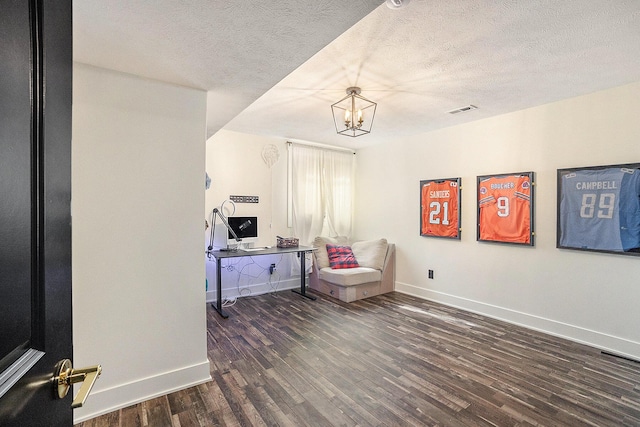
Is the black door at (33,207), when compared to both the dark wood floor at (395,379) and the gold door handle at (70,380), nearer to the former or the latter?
the gold door handle at (70,380)

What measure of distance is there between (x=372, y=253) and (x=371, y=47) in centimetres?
329

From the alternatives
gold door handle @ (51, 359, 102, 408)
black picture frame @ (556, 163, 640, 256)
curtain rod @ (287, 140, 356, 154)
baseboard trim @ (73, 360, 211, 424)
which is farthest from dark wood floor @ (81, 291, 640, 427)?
curtain rod @ (287, 140, 356, 154)

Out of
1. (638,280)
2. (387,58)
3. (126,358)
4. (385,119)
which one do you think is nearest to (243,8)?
(387,58)

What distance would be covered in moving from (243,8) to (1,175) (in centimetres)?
131

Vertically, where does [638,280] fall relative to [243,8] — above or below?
below

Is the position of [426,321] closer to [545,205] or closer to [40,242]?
[545,205]

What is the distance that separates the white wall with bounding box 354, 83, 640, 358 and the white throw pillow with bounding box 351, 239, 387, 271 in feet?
0.90

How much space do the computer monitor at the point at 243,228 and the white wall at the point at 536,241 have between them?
226 cm

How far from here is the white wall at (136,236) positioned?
188cm

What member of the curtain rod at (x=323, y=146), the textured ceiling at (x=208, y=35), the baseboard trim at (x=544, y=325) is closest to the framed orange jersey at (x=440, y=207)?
the baseboard trim at (x=544, y=325)

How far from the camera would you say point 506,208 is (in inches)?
140

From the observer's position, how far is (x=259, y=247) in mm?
4609

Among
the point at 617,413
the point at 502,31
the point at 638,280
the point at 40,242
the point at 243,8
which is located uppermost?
the point at 502,31

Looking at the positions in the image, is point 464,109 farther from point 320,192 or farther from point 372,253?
point 320,192
